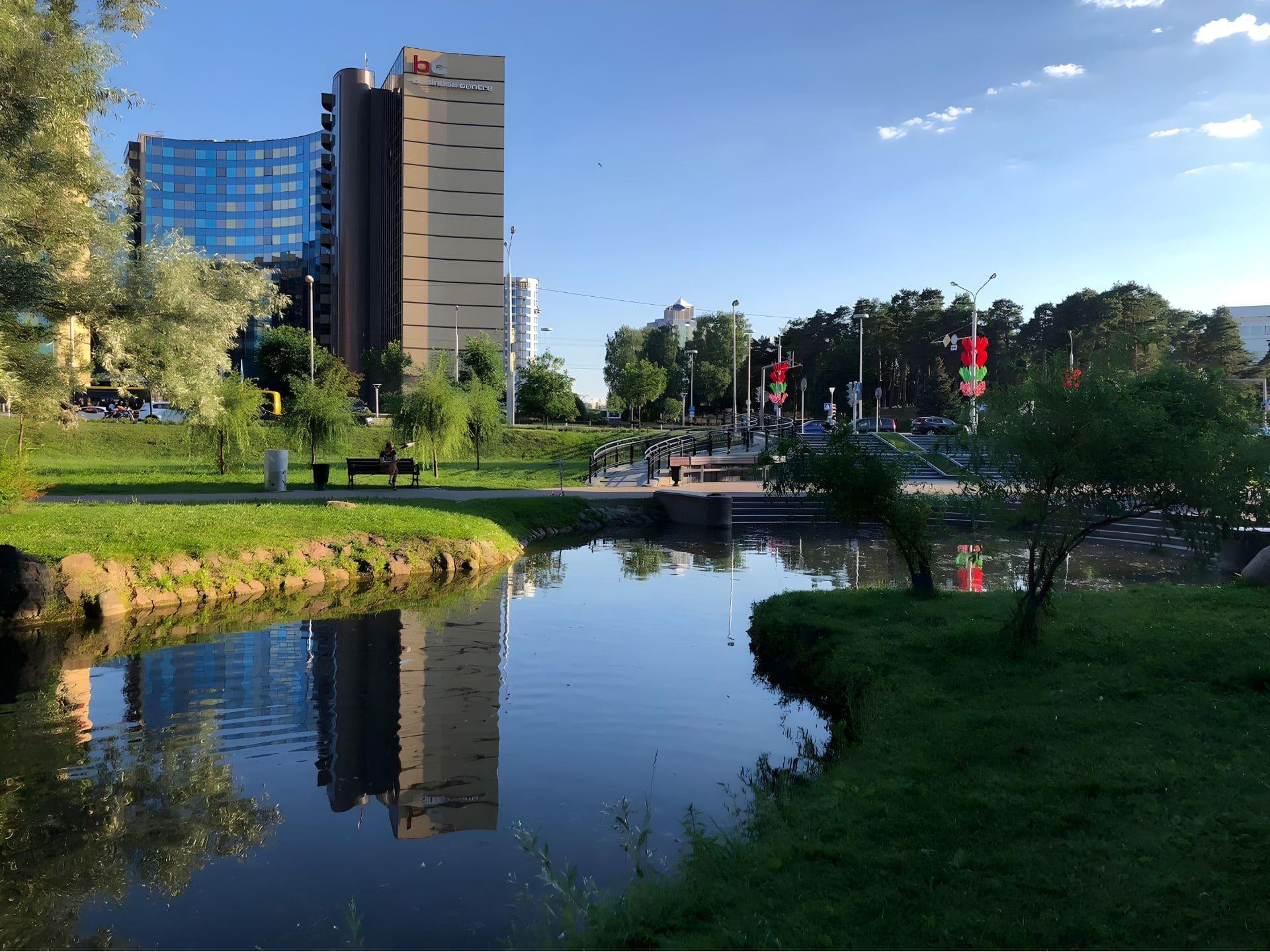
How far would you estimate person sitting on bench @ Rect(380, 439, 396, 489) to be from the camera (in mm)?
27984

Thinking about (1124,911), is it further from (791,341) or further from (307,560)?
(791,341)

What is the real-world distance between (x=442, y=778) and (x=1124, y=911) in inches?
207

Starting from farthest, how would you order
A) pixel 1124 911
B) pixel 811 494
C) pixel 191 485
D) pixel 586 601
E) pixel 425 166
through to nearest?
pixel 425 166 → pixel 191 485 → pixel 586 601 → pixel 811 494 → pixel 1124 911

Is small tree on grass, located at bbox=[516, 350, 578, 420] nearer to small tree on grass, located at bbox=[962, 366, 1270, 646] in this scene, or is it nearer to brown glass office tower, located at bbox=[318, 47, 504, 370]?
brown glass office tower, located at bbox=[318, 47, 504, 370]

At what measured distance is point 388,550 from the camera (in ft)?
60.1

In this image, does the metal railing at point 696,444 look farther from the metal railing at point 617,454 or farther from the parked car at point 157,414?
the parked car at point 157,414

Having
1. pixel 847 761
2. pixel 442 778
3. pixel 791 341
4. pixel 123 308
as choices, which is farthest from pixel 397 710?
pixel 791 341

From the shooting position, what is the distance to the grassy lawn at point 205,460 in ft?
89.6

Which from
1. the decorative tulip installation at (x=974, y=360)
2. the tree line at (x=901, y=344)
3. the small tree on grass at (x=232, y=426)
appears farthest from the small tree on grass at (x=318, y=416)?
the tree line at (x=901, y=344)

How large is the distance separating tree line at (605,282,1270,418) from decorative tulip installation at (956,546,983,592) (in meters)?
42.2

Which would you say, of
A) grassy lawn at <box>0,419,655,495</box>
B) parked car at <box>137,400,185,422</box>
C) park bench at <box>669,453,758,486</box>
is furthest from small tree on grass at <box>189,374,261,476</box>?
parked car at <box>137,400,185,422</box>

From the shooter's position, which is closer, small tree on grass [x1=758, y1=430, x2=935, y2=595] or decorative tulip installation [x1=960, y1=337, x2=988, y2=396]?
small tree on grass [x1=758, y1=430, x2=935, y2=595]

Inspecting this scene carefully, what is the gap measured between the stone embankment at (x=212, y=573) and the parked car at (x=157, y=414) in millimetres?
37710

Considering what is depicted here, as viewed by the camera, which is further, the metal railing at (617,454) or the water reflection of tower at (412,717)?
the metal railing at (617,454)
